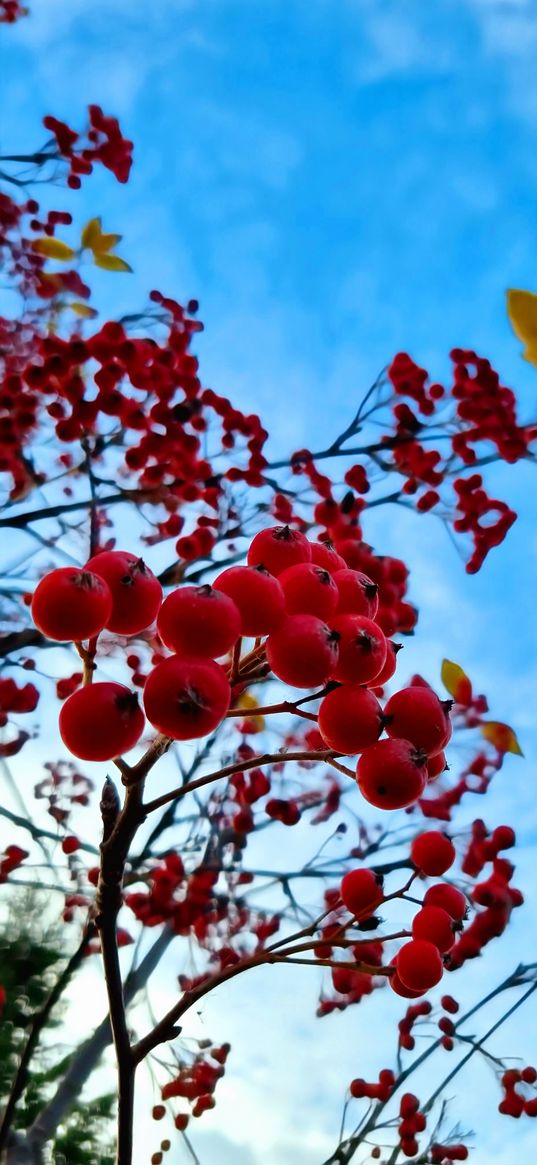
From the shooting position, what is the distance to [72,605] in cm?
175

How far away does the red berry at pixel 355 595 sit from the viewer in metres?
2.05

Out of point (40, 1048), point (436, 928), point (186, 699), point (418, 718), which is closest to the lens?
point (186, 699)

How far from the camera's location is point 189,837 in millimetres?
6215

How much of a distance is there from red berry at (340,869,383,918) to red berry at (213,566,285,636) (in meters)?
0.93

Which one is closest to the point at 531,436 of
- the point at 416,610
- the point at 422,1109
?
the point at 416,610

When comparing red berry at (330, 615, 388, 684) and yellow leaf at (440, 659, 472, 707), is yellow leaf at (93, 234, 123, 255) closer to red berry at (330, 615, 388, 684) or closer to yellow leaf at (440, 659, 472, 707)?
yellow leaf at (440, 659, 472, 707)

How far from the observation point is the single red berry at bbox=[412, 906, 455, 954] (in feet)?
7.21

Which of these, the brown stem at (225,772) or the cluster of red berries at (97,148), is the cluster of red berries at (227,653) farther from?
the cluster of red berries at (97,148)

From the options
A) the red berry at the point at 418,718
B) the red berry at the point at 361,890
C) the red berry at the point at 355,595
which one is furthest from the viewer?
the red berry at the point at 361,890

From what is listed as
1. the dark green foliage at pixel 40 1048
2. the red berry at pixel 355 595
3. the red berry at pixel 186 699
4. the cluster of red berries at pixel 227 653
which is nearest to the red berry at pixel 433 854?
the cluster of red berries at pixel 227 653

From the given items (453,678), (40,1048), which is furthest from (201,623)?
(40,1048)

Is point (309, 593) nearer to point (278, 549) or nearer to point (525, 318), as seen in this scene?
point (278, 549)

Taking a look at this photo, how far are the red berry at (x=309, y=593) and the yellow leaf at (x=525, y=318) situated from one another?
7.48 ft

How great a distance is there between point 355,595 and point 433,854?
34.0 inches
